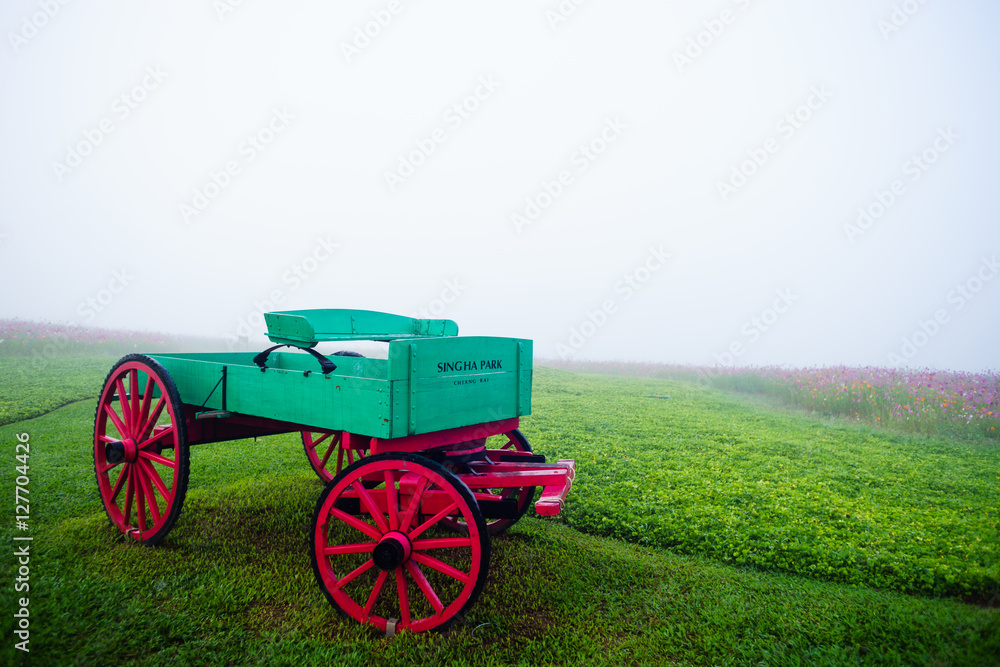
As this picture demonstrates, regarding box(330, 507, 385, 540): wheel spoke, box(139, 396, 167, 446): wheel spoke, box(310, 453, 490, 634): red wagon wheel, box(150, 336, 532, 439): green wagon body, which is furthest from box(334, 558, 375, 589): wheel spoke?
box(139, 396, 167, 446): wheel spoke

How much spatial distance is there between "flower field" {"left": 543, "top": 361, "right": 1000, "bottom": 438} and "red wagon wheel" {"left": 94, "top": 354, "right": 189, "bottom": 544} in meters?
11.9

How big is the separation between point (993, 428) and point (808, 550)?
26.1 ft

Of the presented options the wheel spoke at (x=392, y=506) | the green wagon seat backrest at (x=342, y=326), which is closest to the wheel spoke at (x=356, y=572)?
the wheel spoke at (x=392, y=506)

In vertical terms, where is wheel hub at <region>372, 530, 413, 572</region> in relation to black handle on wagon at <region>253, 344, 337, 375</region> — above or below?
below

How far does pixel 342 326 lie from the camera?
446cm

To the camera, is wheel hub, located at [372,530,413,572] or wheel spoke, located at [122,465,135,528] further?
wheel spoke, located at [122,465,135,528]

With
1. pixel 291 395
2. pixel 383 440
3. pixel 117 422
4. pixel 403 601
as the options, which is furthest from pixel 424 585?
pixel 117 422

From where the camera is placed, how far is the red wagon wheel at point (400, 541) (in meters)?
3.21

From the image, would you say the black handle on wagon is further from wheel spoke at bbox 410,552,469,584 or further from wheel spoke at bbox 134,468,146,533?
wheel spoke at bbox 134,468,146,533

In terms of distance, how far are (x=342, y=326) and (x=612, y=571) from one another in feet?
9.57

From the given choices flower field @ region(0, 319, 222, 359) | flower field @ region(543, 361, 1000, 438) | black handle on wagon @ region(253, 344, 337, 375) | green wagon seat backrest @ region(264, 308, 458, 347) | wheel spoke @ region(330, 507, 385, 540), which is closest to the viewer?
wheel spoke @ region(330, 507, 385, 540)

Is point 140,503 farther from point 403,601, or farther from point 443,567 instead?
point 443,567

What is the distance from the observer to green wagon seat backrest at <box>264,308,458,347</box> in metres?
3.88

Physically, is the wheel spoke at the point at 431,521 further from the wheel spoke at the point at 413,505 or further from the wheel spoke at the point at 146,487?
the wheel spoke at the point at 146,487
